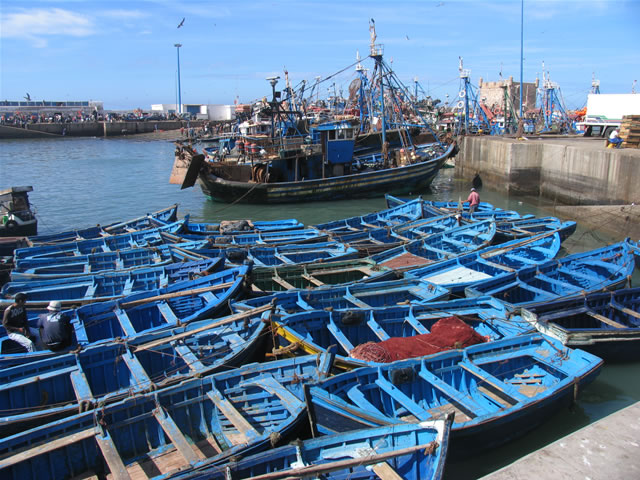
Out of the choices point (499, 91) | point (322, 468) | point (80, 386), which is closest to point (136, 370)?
point (80, 386)

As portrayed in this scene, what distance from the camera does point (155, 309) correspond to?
10.9m

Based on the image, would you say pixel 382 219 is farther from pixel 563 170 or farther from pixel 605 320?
pixel 563 170

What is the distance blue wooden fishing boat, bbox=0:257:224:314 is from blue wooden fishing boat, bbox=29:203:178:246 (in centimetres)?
489

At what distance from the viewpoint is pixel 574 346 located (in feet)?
31.2

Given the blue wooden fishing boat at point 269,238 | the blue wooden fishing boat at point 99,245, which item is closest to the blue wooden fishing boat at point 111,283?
the blue wooden fishing boat at point 99,245

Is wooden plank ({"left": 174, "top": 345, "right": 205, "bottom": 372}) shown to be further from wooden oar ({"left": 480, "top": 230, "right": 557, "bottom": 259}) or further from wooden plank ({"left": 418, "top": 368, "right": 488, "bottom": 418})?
wooden oar ({"left": 480, "top": 230, "right": 557, "bottom": 259})

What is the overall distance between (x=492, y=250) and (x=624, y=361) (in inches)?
191

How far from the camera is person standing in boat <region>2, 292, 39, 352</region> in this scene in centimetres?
889

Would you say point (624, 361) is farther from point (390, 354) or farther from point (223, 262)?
point (223, 262)

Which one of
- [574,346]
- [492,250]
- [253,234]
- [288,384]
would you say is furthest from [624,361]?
[253,234]

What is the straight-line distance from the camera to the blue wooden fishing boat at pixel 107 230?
16844mm

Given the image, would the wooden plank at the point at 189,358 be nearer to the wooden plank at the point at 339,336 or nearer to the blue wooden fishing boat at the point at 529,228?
the wooden plank at the point at 339,336

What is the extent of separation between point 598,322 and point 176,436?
9.13 meters

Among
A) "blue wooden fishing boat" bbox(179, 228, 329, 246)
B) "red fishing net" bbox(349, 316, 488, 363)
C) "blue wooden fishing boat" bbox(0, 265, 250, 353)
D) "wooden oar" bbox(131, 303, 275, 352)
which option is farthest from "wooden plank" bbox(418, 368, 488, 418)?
"blue wooden fishing boat" bbox(179, 228, 329, 246)
